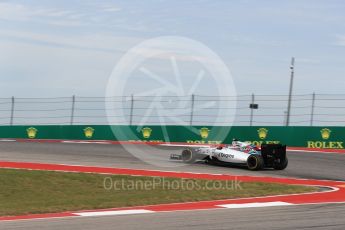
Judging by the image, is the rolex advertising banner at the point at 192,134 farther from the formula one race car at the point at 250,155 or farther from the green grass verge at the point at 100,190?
the green grass verge at the point at 100,190

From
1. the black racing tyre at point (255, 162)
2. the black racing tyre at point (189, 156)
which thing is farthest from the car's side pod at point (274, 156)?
the black racing tyre at point (189, 156)

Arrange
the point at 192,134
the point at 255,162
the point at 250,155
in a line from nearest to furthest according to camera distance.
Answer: the point at 255,162
the point at 250,155
the point at 192,134

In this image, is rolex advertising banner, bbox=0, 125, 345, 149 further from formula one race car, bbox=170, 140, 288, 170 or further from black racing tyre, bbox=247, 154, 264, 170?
black racing tyre, bbox=247, 154, 264, 170

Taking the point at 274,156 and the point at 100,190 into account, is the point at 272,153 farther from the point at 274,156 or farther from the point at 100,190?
the point at 100,190

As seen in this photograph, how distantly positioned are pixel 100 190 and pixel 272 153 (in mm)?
5884

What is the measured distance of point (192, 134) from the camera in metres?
28.4

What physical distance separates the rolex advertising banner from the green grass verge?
11.0 meters

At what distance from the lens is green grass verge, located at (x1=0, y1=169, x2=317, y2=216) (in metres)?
12.6

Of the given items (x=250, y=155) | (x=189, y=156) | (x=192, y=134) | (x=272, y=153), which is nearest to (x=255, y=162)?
(x=250, y=155)

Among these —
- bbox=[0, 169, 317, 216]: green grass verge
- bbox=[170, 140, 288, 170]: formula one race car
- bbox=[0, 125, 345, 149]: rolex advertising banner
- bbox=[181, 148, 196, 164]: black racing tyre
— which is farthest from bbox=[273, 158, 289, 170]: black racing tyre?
bbox=[0, 125, 345, 149]: rolex advertising banner

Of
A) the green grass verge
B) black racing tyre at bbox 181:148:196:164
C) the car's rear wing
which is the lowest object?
the green grass verge

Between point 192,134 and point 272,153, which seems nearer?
point 272,153

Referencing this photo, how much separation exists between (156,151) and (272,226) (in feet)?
48.3

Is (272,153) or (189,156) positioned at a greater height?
(272,153)
